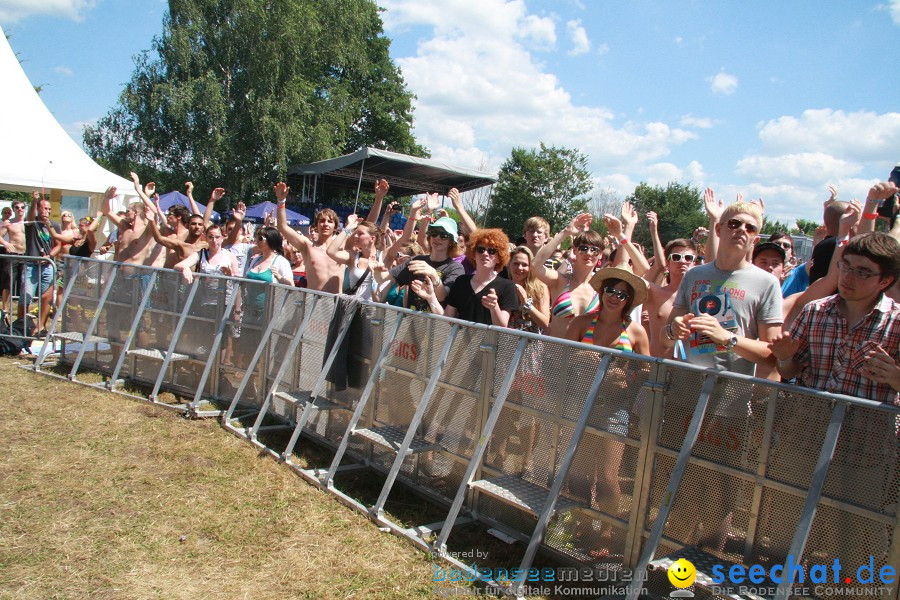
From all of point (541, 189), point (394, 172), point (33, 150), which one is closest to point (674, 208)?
point (541, 189)

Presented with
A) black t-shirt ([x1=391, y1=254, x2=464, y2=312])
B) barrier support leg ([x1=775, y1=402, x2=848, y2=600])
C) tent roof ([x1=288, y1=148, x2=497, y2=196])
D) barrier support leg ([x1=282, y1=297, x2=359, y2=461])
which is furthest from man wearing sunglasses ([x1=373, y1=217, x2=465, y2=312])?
tent roof ([x1=288, y1=148, x2=497, y2=196])

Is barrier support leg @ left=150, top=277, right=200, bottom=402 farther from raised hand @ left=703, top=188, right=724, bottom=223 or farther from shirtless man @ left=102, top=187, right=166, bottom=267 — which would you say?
raised hand @ left=703, top=188, right=724, bottom=223

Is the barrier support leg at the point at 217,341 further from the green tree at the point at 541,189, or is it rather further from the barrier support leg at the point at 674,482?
the green tree at the point at 541,189

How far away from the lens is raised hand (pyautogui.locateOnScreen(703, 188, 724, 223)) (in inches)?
172

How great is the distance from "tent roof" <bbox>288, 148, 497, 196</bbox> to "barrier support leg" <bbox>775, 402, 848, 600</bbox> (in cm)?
2173

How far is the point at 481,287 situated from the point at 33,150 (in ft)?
37.8

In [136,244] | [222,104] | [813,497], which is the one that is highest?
[222,104]

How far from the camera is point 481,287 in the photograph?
4.71 m

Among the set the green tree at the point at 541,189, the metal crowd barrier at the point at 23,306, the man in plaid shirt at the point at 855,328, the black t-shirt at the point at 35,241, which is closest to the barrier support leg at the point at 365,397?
the man in plaid shirt at the point at 855,328

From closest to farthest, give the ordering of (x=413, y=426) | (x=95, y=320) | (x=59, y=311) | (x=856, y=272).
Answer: (x=856, y=272) < (x=413, y=426) < (x=95, y=320) < (x=59, y=311)

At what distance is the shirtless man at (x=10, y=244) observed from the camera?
9.62 m

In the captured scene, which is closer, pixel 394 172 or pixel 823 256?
pixel 823 256

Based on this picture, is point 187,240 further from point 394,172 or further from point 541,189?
point 541,189

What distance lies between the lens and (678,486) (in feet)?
9.78
